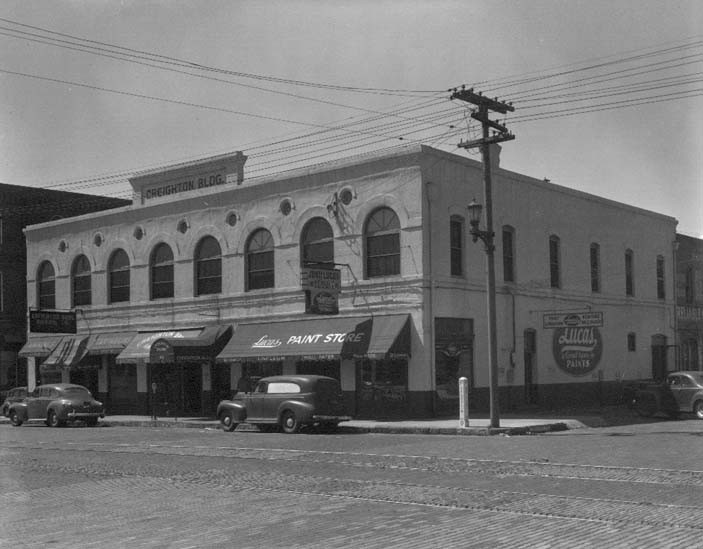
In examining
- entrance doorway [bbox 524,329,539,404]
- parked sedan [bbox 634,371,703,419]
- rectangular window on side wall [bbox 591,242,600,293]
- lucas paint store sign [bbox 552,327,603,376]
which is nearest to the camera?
parked sedan [bbox 634,371,703,419]

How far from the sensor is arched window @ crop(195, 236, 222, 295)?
34.2 meters

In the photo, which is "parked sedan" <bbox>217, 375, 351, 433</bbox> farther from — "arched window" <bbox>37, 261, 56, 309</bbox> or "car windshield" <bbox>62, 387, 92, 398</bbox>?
"arched window" <bbox>37, 261, 56, 309</bbox>

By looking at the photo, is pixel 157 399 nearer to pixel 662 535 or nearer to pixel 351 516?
pixel 351 516

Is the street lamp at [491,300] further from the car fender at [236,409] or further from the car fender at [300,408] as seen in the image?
the car fender at [236,409]

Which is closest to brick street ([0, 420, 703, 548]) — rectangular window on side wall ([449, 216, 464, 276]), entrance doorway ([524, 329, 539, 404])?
rectangular window on side wall ([449, 216, 464, 276])

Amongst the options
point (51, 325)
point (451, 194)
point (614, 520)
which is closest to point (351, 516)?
point (614, 520)

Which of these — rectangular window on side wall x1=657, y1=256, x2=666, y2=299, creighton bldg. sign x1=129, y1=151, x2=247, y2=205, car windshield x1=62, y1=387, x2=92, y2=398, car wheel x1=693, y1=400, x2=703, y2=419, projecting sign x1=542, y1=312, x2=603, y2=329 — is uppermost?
creighton bldg. sign x1=129, y1=151, x2=247, y2=205

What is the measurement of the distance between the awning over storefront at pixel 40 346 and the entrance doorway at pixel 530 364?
20.9m

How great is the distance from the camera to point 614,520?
9.80 m

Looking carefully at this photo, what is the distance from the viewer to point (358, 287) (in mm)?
29266

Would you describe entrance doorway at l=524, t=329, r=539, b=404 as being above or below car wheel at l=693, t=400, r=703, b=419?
above

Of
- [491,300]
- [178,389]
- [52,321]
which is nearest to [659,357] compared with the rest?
[491,300]

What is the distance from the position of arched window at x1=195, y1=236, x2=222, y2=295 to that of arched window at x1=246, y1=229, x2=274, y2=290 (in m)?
1.63

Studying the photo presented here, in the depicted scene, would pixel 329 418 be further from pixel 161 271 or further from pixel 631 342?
pixel 631 342
